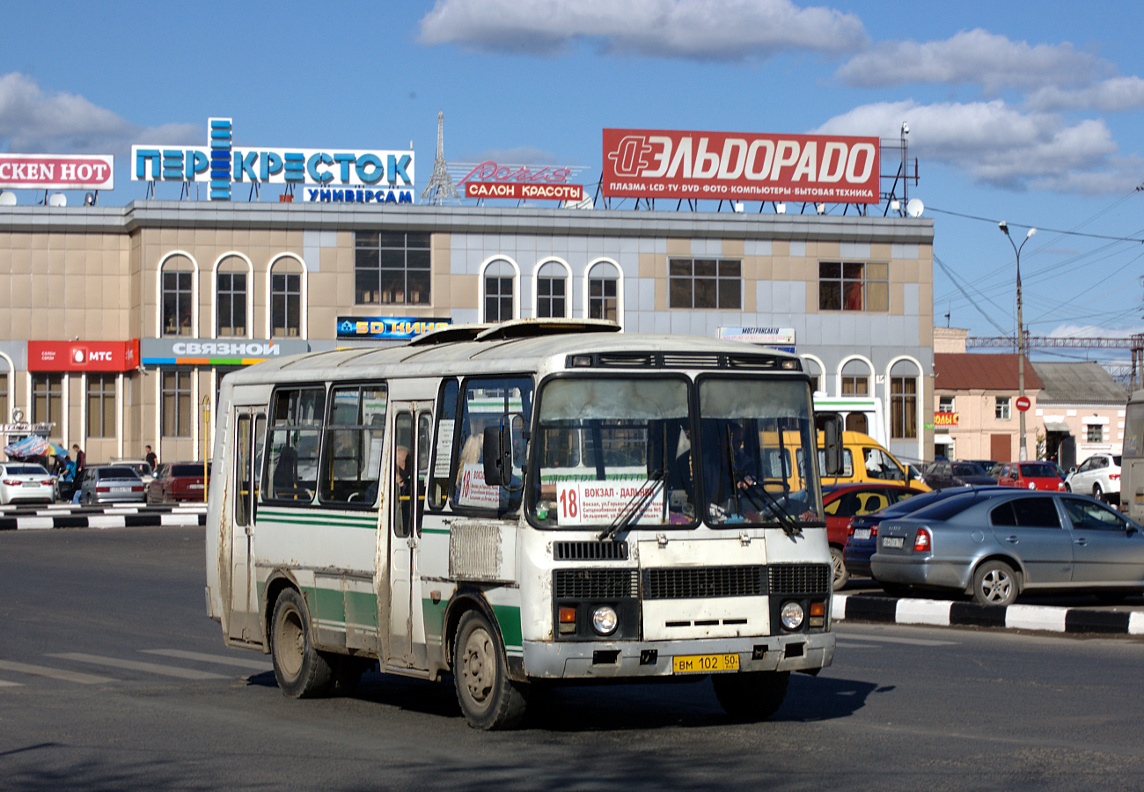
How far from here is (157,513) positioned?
39.3 m

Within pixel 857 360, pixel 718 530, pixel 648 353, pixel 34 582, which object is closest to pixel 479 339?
pixel 648 353

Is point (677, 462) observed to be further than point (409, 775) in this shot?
Yes

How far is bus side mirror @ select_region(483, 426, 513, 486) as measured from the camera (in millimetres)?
9227

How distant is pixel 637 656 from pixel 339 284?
54.4 m

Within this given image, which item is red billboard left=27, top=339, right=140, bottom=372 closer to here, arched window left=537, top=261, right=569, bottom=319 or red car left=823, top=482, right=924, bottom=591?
arched window left=537, top=261, right=569, bottom=319

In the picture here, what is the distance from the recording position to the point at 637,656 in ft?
30.3

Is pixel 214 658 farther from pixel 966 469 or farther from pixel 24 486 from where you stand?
pixel 966 469

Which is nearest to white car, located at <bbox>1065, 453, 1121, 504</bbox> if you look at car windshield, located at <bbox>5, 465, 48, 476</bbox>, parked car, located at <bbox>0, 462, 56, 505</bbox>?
parked car, located at <bbox>0, 462, 56, 505</bbox>

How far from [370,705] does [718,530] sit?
10.8 feet

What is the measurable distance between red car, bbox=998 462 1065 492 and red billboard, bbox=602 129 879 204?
15.4 meters

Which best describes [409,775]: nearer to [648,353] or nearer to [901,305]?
[648,353]

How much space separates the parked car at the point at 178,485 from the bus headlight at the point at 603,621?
40015 millimetres

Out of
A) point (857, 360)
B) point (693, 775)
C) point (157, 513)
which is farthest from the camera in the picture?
point (857, 360)

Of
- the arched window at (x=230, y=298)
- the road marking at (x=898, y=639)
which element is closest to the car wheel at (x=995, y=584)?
the road marking at (x=898, y=639)
